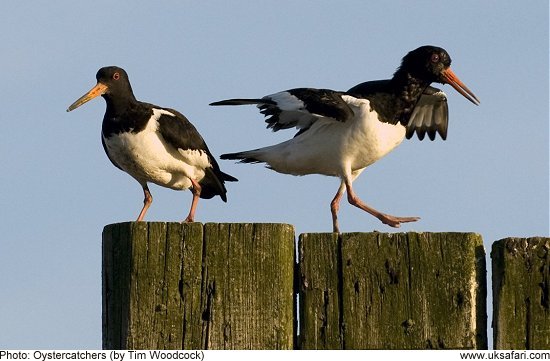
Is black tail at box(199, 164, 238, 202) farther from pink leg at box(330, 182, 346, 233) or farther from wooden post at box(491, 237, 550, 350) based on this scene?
wooden post at box(491, 237, 550, 350)

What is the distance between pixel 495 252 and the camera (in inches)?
203

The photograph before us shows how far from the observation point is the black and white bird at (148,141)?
441 inches

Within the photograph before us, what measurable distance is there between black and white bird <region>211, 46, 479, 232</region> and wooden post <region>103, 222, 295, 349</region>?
457cm

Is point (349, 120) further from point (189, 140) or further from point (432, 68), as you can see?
point (189, 140)

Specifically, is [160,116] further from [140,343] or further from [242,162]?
[140,343]

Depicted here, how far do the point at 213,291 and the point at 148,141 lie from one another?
20.5 feet

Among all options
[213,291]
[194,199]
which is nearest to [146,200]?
[194,199]

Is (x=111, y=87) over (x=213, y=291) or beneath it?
over

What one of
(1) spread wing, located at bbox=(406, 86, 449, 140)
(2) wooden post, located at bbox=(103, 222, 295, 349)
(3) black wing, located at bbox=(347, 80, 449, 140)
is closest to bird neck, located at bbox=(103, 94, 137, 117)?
(3) black wing, located at bbox=(347, 80, 449, 140)

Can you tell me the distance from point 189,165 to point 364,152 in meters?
2.27

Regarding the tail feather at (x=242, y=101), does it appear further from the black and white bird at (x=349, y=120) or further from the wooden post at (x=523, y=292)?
the wooden post at (x=523, y=292)

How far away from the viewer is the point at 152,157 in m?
11.3
